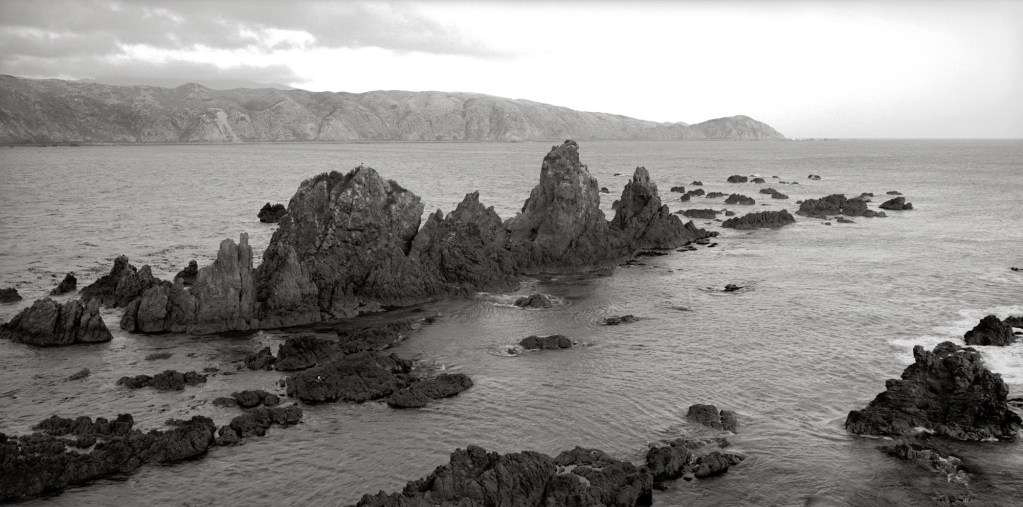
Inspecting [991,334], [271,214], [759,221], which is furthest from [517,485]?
[271,214]

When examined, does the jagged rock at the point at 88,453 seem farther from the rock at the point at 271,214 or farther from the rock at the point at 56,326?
the rock at the point at 271,214

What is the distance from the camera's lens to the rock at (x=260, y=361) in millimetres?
32469

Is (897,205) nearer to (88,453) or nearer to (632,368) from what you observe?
(632,368)

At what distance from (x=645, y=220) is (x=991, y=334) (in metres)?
32.8

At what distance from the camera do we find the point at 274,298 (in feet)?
132

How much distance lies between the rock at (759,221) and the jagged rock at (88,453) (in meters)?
61.0

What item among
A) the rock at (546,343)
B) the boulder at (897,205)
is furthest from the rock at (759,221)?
the rock at (546,343)

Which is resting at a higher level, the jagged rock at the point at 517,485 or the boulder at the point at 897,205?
the boulder at the point at 897,205

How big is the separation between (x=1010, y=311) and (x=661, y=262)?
23.2 metres

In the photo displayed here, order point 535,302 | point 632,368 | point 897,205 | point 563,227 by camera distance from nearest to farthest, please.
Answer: point 632,368 → point 535,302 → point 563,227 → point 897,205

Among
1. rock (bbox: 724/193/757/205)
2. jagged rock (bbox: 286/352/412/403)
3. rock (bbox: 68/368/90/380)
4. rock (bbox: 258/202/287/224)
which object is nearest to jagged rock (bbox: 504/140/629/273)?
jagged rock (bbox: 286/352/412/403)

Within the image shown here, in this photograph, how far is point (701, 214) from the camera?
271 ft

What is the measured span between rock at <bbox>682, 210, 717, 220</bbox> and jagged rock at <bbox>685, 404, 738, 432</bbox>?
5711 centimetres

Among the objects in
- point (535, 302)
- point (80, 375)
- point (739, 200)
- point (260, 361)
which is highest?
point (739, 200)
